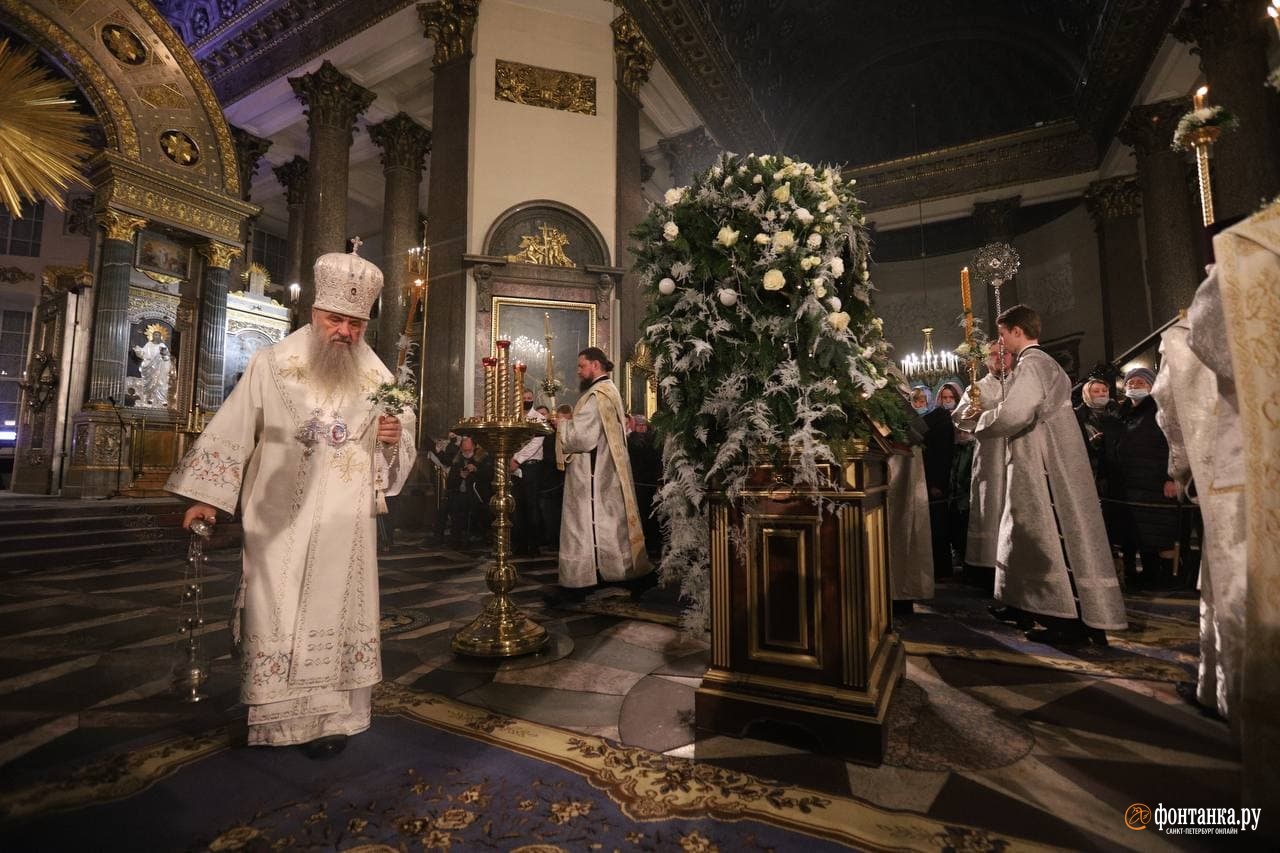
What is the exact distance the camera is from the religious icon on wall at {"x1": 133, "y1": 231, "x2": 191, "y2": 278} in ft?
34.7

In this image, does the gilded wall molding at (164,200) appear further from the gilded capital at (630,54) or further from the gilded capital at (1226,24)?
the gilded capital at (1226,24)

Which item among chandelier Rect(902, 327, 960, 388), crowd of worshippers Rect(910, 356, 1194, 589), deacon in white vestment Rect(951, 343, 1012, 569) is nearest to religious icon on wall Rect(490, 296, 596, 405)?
crowd of worshippers Rect(910, 356, 1194, 589)

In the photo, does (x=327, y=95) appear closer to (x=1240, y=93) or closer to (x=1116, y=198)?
(x=1240, y=93)

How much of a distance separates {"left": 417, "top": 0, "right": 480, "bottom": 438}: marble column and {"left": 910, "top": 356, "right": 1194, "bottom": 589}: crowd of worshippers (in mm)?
6672

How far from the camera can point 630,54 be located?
10.6m

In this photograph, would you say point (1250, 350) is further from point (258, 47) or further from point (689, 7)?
point (258, 47)

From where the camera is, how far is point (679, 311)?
277 centimetres

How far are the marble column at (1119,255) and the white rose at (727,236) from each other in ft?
47.1

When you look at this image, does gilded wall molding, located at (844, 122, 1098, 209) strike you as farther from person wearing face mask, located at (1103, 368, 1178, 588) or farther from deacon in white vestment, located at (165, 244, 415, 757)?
deacon in white vestment, located at (165, 244, 415, 757)

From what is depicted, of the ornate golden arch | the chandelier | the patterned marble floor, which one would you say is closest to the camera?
the patterned marble floor

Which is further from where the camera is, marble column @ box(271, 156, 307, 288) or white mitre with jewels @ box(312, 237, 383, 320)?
marble column @ box(271, 156, 307, 288)

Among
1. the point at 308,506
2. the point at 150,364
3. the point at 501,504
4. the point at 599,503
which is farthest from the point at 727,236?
the point at 150,364

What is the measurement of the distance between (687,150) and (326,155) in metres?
8.24

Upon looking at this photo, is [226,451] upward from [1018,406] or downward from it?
downward
